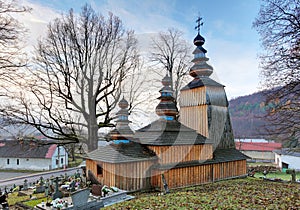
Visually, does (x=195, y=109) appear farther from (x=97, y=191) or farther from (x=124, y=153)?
(x=97, y=191)

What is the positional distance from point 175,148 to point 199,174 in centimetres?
238

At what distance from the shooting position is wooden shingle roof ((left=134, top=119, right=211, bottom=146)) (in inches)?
471

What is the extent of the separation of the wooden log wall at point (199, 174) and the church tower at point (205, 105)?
165 cm

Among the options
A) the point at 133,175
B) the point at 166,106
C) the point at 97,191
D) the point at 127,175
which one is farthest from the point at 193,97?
the point at 97,191

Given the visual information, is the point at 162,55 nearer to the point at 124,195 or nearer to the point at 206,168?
Answer: the point at 206,168

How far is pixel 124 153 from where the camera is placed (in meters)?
11.1

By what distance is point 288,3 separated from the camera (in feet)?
23.1

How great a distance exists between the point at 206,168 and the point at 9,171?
29741 mm

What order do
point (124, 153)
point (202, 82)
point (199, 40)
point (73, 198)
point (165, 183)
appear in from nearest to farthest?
point (73, 198)
point (165, 183)
point (124, 153)
point (202, 82)
point (199, 40)

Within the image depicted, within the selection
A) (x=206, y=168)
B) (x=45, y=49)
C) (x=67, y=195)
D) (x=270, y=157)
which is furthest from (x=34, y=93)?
(x=270, y=157)

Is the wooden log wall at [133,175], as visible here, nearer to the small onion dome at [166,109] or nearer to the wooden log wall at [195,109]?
the small onion dome at [166,109]

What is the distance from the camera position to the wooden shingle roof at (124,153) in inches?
422

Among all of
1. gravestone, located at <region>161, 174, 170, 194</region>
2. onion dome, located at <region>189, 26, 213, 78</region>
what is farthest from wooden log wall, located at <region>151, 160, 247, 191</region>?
onion dome, located at <region>189, 26, 213, 78</region>

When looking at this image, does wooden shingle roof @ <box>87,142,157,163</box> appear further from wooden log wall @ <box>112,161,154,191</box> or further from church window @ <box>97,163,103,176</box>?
church window @ <box>97,163,103,176</box>
